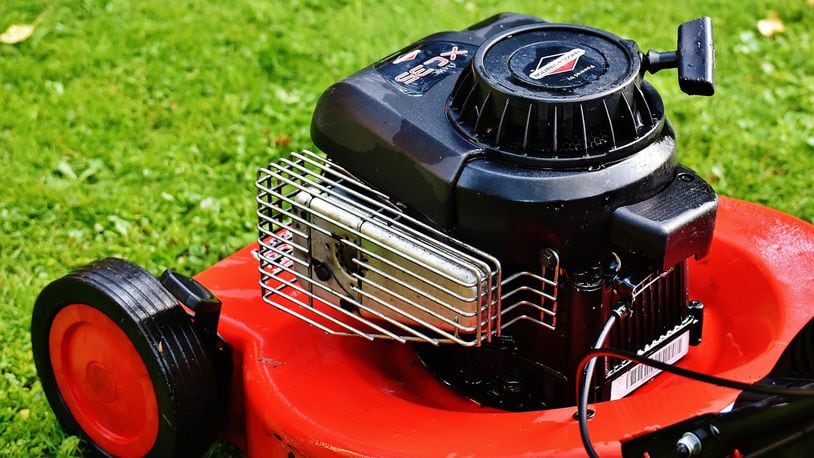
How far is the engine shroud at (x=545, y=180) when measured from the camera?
1.73m

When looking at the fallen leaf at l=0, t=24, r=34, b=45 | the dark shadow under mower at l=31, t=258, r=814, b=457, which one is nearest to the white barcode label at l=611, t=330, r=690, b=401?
Answer: the dark shadow under mower at l=31, t=258, r=814, b=457

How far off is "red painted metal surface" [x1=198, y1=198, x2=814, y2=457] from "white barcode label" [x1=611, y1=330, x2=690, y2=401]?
0.02 m

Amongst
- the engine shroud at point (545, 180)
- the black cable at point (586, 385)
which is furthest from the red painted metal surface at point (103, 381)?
the black cable at point (586, 385)

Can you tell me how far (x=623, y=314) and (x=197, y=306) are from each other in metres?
0.72

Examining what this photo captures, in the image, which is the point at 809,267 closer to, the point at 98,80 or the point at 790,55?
the point at 790,55

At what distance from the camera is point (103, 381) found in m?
2.11

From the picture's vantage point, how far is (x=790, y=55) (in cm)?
358

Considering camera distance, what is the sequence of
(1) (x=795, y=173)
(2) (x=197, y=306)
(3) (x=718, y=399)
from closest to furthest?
(3) (x=718, y=399), (2) (x=197, y=306), (1) (x=795, y=173)

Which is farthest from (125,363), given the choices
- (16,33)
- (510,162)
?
(16,33)

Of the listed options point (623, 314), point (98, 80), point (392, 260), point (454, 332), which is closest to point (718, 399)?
point (623, 314)

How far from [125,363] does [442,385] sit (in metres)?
0.56

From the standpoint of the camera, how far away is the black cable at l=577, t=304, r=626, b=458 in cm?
158

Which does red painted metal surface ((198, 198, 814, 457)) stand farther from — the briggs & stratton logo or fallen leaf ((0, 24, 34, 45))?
fallen leaf ((0, 24, 34, 45))

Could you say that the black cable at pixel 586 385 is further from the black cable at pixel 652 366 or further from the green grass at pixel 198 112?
the green grass at pixel 198 112
